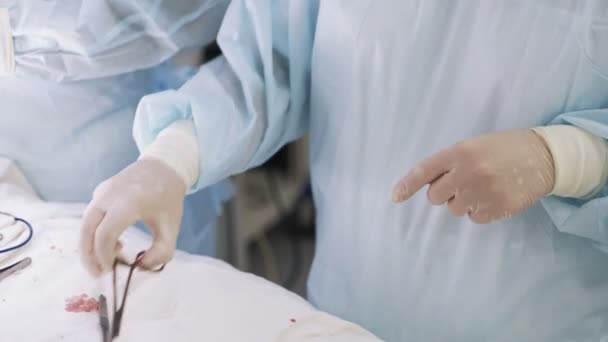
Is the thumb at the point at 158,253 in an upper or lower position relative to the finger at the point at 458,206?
lower

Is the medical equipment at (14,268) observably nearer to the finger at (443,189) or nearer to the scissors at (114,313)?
the scissors at (114,313)

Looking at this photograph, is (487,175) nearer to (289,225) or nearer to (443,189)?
(443,189)

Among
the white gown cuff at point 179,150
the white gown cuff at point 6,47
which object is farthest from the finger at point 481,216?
the white gown cuff at point 6,47

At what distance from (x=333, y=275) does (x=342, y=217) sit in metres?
0.08

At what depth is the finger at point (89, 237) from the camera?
612 millimetres

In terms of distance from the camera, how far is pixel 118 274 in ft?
2.14

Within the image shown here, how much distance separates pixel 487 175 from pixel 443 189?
0.04 meters

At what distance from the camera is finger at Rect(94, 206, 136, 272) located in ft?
1.98

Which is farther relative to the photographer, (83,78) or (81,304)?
(83,78)

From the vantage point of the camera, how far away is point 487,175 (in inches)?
23.4

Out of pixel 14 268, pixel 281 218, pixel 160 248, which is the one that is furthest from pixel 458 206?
pixel 281 218

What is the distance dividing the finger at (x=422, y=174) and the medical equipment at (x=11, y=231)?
14.7 inches

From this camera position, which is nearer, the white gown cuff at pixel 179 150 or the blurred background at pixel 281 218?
the white gown cuff at pixel 179 150

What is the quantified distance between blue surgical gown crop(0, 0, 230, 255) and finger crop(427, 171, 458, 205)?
1.13 feet
